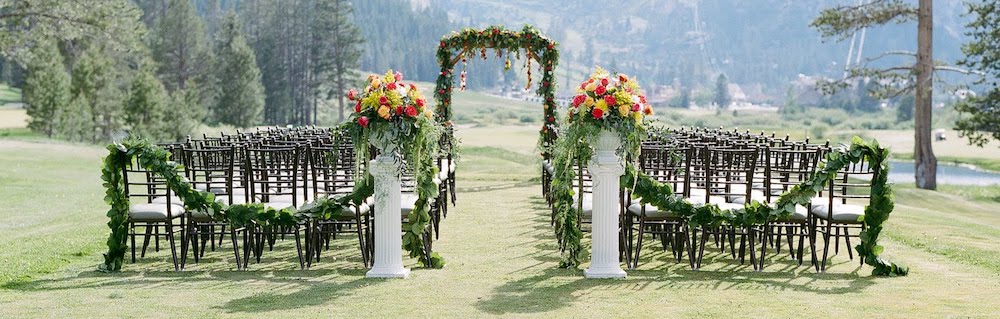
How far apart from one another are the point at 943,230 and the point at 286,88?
65428mm

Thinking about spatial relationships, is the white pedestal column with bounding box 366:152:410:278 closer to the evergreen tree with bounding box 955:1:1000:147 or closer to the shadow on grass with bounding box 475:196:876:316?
the shadow on grass with bounding box 475:196:876:316

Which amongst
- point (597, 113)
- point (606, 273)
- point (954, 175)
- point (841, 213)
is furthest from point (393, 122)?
point (954, 175)

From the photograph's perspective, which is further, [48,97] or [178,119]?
[178,119]

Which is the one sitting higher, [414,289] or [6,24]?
[6,24]

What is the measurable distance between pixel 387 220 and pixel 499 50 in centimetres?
1216

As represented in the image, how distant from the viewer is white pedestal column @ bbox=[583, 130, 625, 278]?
977 centimetres

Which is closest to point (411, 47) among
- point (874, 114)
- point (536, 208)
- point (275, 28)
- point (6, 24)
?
point (874, 114)

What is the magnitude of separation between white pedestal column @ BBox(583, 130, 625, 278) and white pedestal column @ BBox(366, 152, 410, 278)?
5.26 ft

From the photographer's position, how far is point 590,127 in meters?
9.64

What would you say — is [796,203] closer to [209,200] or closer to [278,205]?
[278,205]

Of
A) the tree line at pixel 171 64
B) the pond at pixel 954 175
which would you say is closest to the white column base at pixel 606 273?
the tree line at pixel 171 64

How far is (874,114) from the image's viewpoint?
136 metres

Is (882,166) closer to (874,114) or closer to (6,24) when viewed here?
(6,24)

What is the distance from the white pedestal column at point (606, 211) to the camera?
977 cm
